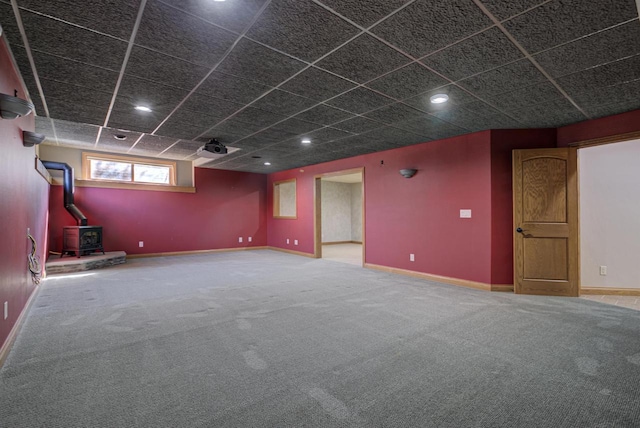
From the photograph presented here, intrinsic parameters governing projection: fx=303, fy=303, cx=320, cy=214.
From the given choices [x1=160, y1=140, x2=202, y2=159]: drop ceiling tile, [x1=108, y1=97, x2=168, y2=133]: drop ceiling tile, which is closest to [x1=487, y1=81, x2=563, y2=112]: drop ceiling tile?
[x1=108, y1=97, x2=168, y2=133]: drop ceiling tile

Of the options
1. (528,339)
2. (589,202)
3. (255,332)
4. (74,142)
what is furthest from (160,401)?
(74,142)

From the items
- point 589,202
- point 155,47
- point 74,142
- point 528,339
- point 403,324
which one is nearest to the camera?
point 155,47

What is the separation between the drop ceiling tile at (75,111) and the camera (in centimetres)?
354

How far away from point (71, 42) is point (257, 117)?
2.02 m

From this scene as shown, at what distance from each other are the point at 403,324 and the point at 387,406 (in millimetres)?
1303

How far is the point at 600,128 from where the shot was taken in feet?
12.4

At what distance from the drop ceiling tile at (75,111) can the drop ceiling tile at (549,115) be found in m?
5.02

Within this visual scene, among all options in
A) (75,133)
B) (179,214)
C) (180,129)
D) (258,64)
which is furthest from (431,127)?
(179,214)

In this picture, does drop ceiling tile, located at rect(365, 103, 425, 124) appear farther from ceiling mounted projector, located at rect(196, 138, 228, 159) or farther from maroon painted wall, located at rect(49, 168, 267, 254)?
maroon painted wall, located at rect(49, 168, 267, 254)

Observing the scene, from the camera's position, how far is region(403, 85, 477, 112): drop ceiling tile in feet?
9.98

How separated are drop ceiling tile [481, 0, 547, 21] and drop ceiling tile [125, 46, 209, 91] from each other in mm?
2195

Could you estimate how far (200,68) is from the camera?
2650mm

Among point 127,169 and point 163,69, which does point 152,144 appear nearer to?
point 127,169

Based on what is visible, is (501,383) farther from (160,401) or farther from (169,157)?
(169,157)
